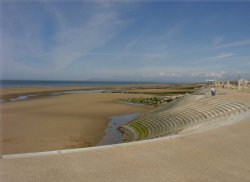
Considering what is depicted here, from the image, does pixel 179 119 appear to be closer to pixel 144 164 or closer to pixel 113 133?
pixel 113 133

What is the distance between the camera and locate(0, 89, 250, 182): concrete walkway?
500 centimetres

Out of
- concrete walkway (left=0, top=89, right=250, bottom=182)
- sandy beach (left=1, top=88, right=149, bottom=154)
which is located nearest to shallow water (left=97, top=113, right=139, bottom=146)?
sandy beach (left=1, top=88, right=149, bottom=154)

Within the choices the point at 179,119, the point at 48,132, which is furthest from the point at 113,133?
the point at 179,119

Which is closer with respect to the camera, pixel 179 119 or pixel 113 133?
pixel 179 119

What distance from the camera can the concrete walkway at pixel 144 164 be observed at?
5.00 meters

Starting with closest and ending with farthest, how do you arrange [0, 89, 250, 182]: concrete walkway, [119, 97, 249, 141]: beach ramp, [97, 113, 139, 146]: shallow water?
[0, 89, 250, 182]: concrete walkway, [119, 97, 249, 141]: beach ramp, [97, 113, 139, 146]: shallow water

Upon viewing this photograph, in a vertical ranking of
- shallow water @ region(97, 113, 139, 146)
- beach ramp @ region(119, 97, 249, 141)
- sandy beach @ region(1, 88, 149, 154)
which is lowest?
shallow water @ region(97, 113, 139, 146)

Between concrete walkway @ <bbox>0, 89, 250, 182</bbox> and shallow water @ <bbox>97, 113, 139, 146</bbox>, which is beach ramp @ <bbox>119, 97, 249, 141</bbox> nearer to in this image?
shallow water @ <bbox>97, 113, 139, 146</bbox>

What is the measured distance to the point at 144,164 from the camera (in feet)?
18.8

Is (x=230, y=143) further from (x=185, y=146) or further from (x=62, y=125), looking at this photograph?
(x=62, y=125)

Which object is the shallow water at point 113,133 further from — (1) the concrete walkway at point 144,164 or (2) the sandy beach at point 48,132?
(1) the concrete walkway at point 144,164

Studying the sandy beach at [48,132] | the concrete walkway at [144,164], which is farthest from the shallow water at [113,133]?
the concrete walkway at [144,164]

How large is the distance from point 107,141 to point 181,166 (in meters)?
10.9

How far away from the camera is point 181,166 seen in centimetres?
560
